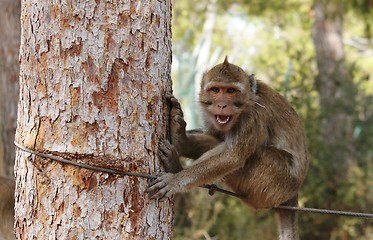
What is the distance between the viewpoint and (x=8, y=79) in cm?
750

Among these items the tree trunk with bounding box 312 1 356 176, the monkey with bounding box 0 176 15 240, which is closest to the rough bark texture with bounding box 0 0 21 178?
the monkey with bounding box 0 176 15 240

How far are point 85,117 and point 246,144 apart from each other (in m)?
1.80

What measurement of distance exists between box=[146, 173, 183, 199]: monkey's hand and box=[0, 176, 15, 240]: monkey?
209 cm

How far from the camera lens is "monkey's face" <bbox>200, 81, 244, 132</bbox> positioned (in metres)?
4.66

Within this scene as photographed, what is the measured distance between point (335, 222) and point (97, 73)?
30.0ft

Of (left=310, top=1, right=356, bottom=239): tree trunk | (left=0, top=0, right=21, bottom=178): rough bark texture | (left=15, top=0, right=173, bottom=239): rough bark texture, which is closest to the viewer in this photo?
(left=15, top=0, right=173, bottom=239): rough bark texture

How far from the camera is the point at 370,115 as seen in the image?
41.8 feet

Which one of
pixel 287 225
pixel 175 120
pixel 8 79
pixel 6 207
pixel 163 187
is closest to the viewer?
pixel 163 187

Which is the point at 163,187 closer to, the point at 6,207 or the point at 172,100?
the point at 172,100

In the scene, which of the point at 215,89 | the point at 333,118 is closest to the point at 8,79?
the point at 215,89

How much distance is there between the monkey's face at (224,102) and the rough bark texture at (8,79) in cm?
342

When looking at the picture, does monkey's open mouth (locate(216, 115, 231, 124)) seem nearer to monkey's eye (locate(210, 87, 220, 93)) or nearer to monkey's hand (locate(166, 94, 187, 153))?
monkey's eye (locate(210, 87, 220, 93))

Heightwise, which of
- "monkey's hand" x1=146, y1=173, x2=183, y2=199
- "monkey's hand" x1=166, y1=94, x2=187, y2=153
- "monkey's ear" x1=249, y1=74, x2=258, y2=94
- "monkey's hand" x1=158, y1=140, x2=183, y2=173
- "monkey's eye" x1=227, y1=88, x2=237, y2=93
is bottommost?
"monkey's hand" x1=146, y1=173, x2=183, y2=199

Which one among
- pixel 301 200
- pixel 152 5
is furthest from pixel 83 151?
pixel 301 200
